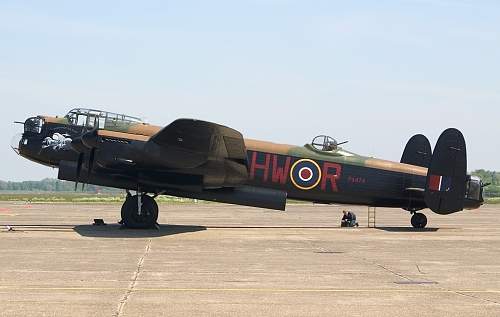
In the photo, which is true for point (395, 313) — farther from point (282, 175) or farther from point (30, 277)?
point (282, 175)

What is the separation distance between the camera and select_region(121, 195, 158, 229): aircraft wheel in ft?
72.6

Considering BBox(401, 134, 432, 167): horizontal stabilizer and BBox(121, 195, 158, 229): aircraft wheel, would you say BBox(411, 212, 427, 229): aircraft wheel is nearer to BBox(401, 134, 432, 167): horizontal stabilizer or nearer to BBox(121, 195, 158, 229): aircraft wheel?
BBox(401, 134, 432, 167): horizontal stabilizer

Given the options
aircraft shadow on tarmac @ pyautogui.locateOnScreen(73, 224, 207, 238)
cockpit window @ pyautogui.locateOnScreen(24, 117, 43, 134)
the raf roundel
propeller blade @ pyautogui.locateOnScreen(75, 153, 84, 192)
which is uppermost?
cockpit window @ pyautogui.locateOnScreen(24, 117, 43, 134)

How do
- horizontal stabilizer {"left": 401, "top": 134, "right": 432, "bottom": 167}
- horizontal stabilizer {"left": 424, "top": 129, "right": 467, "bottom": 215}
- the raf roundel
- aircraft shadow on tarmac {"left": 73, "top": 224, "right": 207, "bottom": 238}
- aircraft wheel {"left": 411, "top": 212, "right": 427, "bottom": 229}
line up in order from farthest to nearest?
horizontal stabilizer {"left": 401, "top": 134, "right": 432, "bottom": 167} < aircraft wheel {"left": 411, "top": 212, "right": 427, "bottom": 229} < the raf roundel < horizontal stabilizer {"left": 424, "top": 129, "right": 467, "bottom": 215} < aircraft shadow on tarmac {"left": 73, "top": 224, "right": 207, "bottom": 238}

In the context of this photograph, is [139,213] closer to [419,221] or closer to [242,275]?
[242,275]

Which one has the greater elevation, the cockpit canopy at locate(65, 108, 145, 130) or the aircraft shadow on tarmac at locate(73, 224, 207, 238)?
the cockpit canopy at locate(65, 108, 145, 130)

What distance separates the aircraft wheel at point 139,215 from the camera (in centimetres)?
2214

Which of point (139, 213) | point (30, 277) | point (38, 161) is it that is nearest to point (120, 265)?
point (30, 277)

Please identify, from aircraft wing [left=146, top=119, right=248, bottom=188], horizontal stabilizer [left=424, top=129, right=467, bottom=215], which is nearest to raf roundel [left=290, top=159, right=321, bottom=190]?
aircraft wing [left=146, top=119, right=248, bottom=188]

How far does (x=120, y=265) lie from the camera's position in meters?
13.0

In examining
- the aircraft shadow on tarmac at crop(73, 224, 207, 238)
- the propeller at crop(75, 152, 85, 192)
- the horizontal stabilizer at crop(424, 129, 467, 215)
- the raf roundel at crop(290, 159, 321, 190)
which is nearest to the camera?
the aircraft shadow on tarmac at crop(73, 224, 207, 238)

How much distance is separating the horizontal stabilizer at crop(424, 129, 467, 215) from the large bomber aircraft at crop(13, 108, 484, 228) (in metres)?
0.04

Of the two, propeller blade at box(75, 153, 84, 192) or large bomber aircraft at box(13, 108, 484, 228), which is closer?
large bomber aircraft at box(13, 108, 484, 228)

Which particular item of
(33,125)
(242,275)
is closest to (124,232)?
(33,125)
